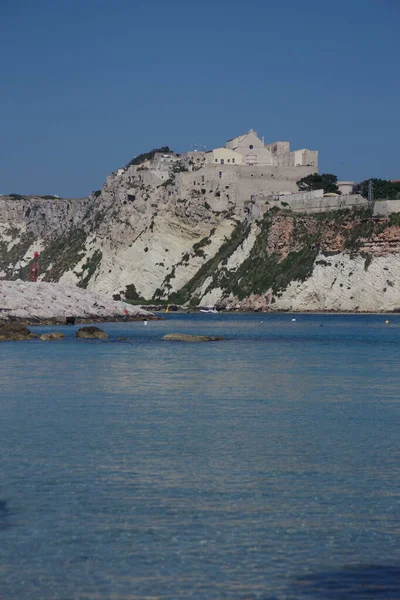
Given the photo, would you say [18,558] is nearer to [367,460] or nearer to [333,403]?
[367,460]

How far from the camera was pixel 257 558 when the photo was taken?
1485cm

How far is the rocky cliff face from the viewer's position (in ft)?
403

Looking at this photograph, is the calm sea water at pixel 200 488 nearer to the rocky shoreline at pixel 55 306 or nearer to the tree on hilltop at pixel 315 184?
the rocky shoreline at pixel 55 306

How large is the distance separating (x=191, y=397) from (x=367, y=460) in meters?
13.6

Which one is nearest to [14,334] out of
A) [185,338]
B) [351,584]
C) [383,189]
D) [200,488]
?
[185,338]

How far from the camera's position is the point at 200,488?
19250 millimetres

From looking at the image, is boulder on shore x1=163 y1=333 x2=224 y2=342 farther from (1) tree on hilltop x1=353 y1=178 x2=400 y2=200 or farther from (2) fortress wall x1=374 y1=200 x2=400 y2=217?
(1) tree on hilltop x1=353 y1=178 x2=400 y2=200

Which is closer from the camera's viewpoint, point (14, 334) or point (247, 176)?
point (14, 334)

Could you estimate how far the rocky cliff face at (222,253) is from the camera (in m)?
123

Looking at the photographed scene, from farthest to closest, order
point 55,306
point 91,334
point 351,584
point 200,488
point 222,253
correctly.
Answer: point 222,253 → point 55,306 → point 91,334 → point 200,488 → point 351,584

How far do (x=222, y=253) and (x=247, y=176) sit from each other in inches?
497

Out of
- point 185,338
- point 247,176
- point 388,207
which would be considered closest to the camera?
point 185,338

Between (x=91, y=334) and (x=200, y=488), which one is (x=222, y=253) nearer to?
(x=91, y=334)

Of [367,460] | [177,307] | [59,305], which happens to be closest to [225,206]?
[177,307]
